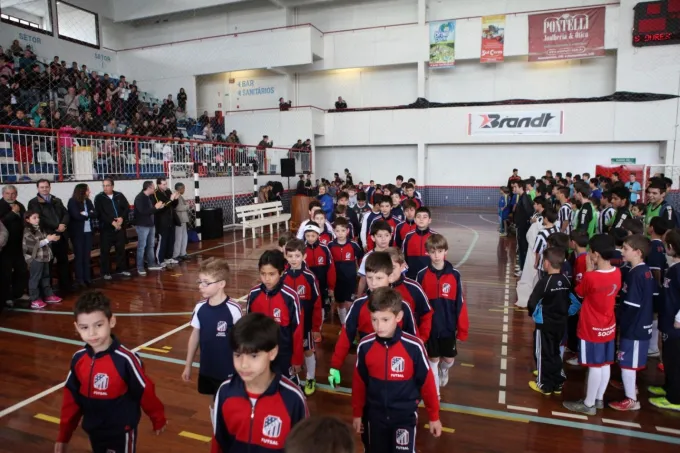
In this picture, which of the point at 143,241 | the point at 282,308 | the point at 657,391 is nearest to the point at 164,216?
the point at 143,241

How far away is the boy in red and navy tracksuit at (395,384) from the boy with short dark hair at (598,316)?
6.70 ft

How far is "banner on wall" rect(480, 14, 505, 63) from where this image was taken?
19.7 metres

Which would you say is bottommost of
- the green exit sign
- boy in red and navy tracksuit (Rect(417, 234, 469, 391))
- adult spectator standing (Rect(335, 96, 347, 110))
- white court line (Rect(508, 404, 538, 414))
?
white court line (Rect(508, 404, 538, 414))

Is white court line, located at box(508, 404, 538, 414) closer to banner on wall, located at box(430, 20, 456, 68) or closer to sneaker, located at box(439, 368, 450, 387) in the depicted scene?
sneaker, located at box(439, 368, 450, 387)

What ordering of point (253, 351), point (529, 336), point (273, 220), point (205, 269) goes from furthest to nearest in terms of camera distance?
1. point (273, 220)
2. point (529, 336)
3. point (205, 269)
4. point (253, 351)

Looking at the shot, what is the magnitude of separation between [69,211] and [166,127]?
1205 centimetres

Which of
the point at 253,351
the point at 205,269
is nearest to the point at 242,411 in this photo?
the point at 253,351

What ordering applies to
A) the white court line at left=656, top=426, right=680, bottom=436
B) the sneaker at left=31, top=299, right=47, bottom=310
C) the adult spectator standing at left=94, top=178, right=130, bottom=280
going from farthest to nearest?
the adult spectator standing at left=94, top=178, right=130, bottom=280 < the sneaker at left=31, top=299, right=47, bottom=310 < the white court line at left=656, top=426, right=680, bottom=436

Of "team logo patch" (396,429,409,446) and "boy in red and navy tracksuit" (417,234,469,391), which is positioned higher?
"boy in red and navy tracksuit" (417,234,469,391)

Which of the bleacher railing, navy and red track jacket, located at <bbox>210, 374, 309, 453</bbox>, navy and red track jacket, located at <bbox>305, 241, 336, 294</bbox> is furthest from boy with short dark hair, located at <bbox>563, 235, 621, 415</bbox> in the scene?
the bleacher railing

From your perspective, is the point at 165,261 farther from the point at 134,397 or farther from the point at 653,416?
the point at 653,416

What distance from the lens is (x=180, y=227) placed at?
406 inches

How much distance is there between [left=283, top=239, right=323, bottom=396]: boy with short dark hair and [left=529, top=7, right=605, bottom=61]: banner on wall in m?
19.1

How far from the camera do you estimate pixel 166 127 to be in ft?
62.5
